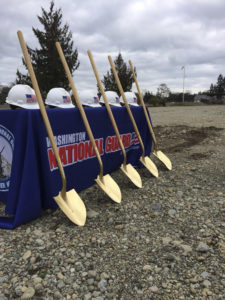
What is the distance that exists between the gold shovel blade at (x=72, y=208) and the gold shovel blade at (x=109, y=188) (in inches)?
17.1

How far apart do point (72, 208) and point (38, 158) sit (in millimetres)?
635

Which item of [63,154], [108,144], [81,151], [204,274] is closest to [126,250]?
[204,274]

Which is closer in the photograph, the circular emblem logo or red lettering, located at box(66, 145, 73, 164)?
the circular emblem logo

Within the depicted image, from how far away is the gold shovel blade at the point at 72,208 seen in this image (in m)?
2.51

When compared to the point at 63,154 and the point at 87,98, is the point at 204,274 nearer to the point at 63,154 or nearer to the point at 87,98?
the point at 63,154

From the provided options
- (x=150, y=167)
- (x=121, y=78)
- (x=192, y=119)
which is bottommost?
(x=150, y=167)

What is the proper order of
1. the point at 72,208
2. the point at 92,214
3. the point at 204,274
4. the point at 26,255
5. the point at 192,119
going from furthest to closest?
the point at 192,119 < the point at 92,214 < the point at 72,208 < the point at 26,255 < the point at 204,274

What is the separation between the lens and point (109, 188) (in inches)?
122

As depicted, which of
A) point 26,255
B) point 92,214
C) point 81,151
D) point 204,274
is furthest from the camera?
point 81,151

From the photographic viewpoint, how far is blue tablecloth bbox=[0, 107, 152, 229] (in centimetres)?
247

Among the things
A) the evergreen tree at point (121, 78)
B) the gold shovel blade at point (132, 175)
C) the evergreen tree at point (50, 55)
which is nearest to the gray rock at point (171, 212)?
the gold shovel blade at point (132, 175)

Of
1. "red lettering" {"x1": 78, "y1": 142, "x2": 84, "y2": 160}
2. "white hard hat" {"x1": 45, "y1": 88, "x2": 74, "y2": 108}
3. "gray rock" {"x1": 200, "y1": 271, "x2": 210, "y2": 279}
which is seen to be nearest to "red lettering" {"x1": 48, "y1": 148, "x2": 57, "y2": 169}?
"red lettering" {"x1": 78, "y1": 142, "x2": 84, "y2": 160}

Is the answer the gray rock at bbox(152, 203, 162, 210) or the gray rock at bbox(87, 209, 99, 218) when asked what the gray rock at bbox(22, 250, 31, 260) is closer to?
the gray rock at bbox(87, 209, 99, 218)

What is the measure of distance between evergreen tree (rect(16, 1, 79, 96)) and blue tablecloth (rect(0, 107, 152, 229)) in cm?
1296
